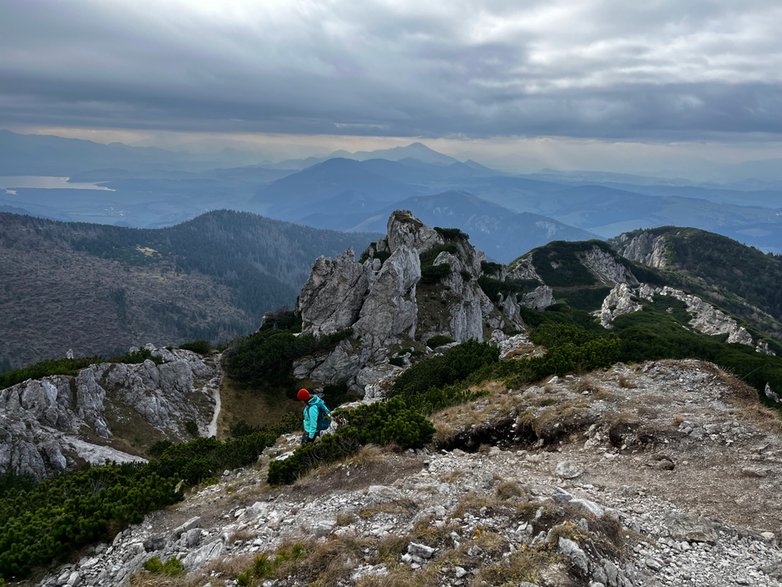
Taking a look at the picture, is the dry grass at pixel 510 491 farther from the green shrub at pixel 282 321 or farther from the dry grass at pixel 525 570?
the green shrub at pixel 282 321

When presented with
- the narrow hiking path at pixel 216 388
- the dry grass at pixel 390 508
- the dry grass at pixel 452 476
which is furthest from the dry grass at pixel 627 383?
the narrow hiking path at pixel 216 388

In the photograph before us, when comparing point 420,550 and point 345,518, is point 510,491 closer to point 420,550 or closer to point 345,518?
point 420,550

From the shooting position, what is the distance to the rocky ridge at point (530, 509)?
9.89 m

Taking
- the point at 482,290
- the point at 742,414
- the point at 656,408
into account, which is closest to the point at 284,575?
the point at 656,408

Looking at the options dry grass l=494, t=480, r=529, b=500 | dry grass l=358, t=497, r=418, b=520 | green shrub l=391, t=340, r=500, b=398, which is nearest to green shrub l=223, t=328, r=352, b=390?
green shrub l=391, t=340, r=500, b=398

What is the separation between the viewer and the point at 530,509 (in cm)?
1150

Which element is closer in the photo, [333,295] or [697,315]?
[333,295]

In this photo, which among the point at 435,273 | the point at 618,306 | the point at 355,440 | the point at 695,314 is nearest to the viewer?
the point at 355,440

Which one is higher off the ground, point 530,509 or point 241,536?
point 530,509

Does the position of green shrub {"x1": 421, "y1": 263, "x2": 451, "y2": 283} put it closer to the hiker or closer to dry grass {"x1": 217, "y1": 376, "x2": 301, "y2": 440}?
dry grass {"x1": 217, "y1": 376, "x2": 301, "y2": 440}

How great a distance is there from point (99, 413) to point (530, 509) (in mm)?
49390

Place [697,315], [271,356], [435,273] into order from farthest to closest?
[697,315] → [435,273] → [271,356]

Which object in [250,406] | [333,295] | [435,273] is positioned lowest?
[250,406]

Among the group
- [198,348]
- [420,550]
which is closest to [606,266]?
[198,348]
